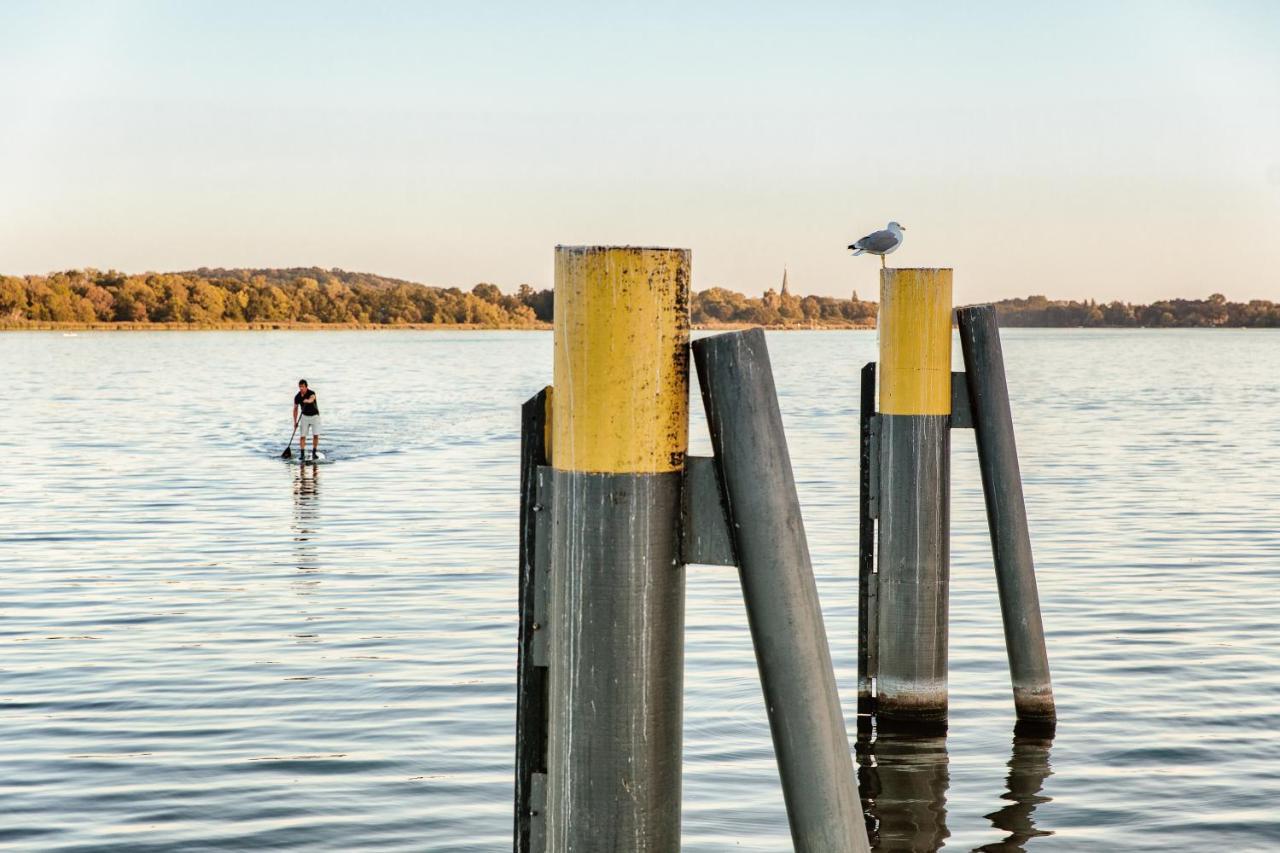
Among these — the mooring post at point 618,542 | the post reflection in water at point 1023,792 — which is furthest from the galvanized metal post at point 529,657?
the post reflection in water at point 1023,792

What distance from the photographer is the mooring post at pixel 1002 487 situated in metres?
8.30

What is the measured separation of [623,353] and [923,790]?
5.29m

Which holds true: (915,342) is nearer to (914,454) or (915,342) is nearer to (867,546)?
(914,454)

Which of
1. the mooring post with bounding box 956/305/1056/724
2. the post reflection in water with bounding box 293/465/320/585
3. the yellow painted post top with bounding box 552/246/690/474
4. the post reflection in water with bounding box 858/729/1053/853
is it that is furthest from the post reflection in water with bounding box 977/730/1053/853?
the post reflection in water with bounding box 293/465/320/585

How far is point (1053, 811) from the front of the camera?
8.22m

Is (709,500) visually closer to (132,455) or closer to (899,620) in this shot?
(899,620)

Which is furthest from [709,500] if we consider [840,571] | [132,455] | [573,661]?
[132,455]

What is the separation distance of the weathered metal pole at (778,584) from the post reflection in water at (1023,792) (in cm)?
385

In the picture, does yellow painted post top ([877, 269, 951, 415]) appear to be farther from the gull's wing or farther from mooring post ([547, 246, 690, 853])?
mooring post ([547, 246, 690, 853])

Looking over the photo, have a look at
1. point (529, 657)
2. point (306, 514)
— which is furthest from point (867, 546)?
point (306, 514)

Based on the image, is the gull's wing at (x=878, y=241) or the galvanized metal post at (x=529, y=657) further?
the gull's wing at (x=878, y=241)

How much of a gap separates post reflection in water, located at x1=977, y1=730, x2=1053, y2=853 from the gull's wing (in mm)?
3868

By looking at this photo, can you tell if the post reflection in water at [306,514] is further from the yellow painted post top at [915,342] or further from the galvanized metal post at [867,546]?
the yellow painted post top at [915,342]

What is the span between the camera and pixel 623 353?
3.92 m
